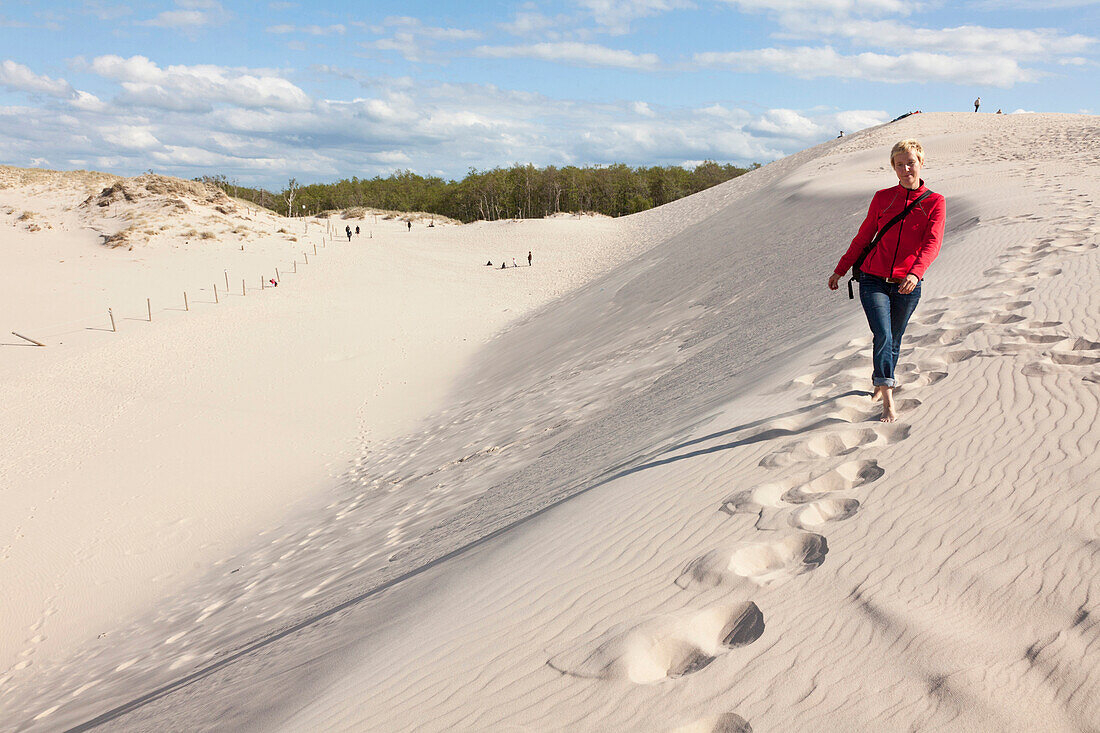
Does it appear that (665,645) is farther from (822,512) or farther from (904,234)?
(904,234)

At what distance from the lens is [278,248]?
1495 inches

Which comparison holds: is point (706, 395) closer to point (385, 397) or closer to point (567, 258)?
point (385, 397)

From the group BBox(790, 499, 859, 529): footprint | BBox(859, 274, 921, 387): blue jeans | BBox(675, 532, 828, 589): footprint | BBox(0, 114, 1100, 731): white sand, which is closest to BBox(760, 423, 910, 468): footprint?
BBox(0, 114, 1100, 731): white sand

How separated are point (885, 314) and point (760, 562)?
88.2 inches

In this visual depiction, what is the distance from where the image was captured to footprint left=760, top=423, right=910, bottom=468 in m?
4.15

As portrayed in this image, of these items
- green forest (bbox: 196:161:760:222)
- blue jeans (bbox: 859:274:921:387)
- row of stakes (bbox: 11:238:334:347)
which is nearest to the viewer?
blue jeans (bbox: 859:274:921:387)

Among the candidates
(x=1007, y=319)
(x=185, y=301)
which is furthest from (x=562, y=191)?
(x=1007, y=319)

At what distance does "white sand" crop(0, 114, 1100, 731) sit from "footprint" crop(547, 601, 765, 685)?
0.01 m

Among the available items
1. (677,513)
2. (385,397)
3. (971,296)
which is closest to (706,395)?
(971,296)

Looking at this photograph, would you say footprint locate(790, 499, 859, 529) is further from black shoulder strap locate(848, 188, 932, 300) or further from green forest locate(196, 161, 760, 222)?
green forest locate(196, 161, 760, 222)

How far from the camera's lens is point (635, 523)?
12.9ft

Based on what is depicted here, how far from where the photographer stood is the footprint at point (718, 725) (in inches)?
85.4

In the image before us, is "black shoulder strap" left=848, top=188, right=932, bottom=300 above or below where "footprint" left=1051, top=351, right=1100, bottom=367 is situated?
above

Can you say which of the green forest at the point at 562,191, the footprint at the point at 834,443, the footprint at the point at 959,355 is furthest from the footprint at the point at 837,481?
the green forest at the point at 562,191
